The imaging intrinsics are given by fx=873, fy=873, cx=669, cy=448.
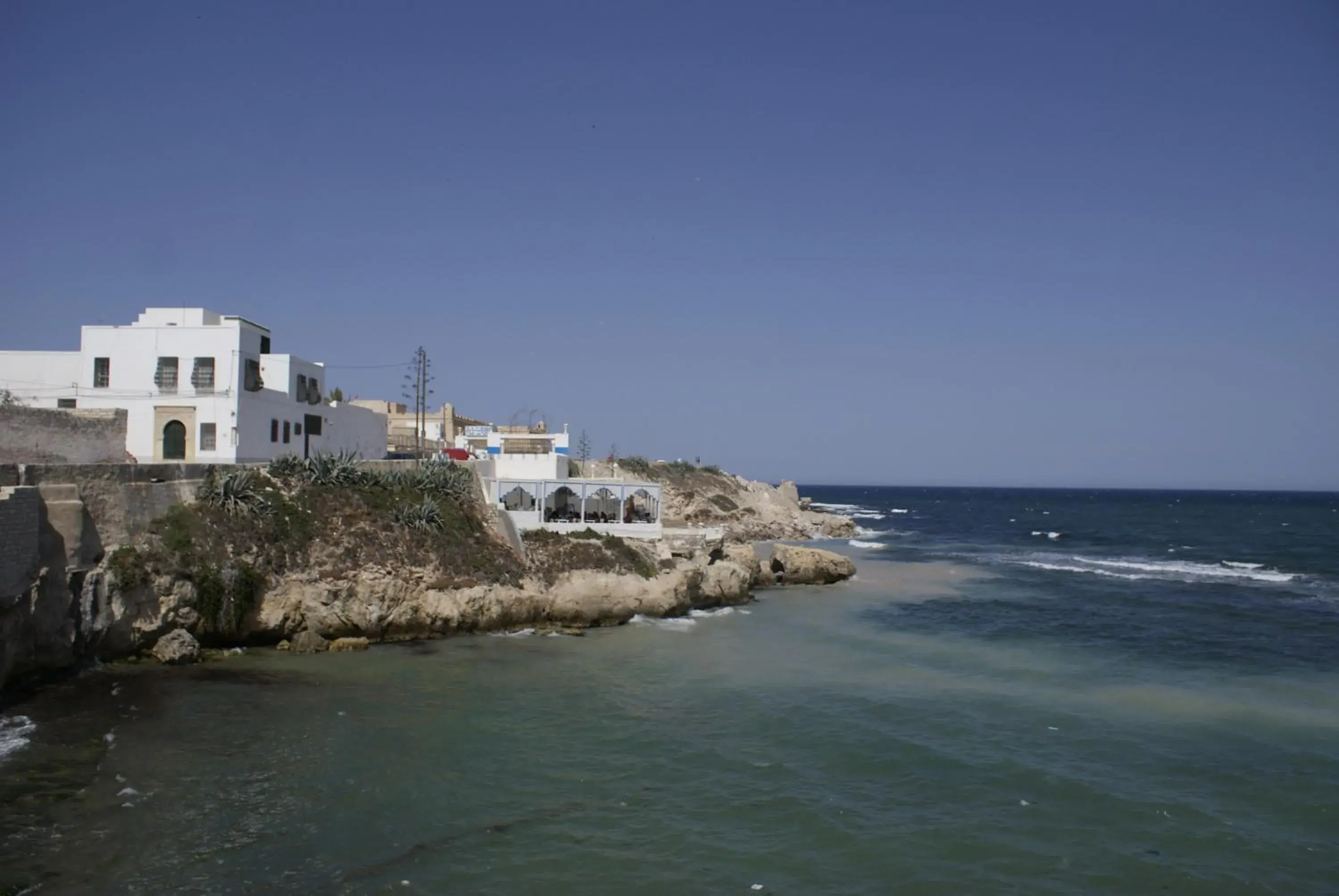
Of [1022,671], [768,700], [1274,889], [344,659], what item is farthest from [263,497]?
[1274,889]

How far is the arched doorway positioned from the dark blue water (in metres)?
27.4

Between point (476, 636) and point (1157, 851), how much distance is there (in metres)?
20.4

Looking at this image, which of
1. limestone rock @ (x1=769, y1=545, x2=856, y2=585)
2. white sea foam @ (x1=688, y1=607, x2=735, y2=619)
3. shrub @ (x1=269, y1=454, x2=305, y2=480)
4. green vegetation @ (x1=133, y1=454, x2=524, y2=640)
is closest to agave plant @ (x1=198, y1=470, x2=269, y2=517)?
green vegetation @ (x1=133, y1=454, x2=524, y2=640)

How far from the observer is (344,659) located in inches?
992

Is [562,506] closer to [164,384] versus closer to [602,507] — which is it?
[602,507]

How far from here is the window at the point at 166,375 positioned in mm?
32625

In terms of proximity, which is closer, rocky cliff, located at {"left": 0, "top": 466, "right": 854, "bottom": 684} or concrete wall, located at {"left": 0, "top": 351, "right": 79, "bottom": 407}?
rocky cliff, located at {"left": 0, "top": 466, "right": 854, "bottom": 684}

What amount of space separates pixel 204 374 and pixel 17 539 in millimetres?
13574

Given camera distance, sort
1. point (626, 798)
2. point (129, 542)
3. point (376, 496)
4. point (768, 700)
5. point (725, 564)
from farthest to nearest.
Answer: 1. point (725, 564)
2. point (376, 496)
3. point (129, 542)
4. point (768, 700)
5. point (626, 798)

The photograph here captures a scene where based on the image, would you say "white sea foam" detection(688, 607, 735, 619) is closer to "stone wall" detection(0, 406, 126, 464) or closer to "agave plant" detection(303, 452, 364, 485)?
"agave plant" detection(303, 452, 364, 485)

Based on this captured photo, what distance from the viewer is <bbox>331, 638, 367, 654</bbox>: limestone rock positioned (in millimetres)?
26141

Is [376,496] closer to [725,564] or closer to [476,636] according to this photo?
[476,636]

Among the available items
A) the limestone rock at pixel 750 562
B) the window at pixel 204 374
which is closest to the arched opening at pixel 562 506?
the limestone rock at pixel 750 562

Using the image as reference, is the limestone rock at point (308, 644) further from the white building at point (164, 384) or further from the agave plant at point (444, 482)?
the white building at point (164, 384)
